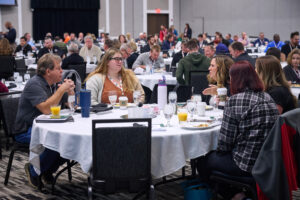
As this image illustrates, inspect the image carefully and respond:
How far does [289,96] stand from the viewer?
3668mm

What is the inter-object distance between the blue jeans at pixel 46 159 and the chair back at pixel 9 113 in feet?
0.33

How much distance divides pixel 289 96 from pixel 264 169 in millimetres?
1048

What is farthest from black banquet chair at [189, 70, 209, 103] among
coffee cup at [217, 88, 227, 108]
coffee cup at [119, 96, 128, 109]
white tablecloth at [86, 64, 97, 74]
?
white tablecloth at [86, 64, 97, 74]

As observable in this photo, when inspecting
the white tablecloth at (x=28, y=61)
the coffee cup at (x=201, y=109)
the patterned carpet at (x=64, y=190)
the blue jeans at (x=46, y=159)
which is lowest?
the patterned carpet at (x=64, y=190)

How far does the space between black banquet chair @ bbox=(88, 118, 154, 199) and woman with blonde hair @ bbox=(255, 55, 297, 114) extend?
54.1 inches

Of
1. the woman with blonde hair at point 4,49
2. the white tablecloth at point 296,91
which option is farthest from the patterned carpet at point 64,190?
the woman with blonde hair at point 4,49

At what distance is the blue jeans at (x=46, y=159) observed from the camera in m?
3.83

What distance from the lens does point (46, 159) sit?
152 inches

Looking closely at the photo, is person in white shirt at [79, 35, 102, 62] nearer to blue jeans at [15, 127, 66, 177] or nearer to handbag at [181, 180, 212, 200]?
blue jeans at [15, 127, 66, 177]

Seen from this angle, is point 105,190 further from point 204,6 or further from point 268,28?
point 204,6

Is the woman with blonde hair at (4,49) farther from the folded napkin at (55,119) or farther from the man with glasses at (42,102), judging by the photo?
the folded napkin at (55,119)

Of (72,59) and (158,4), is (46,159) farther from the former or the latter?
(158,4)

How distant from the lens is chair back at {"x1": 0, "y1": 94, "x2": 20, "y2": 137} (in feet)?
13.3

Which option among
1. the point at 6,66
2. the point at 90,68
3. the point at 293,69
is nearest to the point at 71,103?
the point at 293,69
